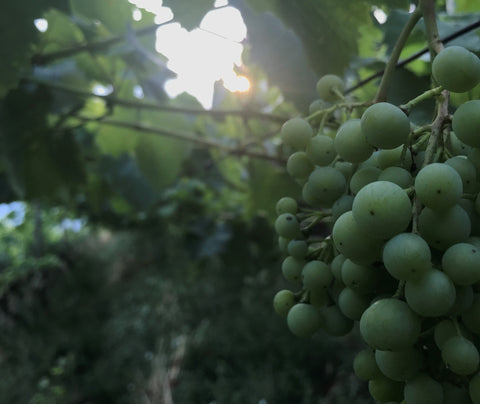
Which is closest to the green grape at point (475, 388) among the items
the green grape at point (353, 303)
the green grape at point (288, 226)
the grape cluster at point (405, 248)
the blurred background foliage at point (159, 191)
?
the grape cluster at point (405, 248)

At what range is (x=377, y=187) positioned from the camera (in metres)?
0.33

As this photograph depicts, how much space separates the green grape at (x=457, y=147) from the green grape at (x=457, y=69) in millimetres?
49

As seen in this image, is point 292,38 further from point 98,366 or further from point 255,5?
point 98,366

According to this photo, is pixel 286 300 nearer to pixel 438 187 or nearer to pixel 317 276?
pixel 317 276

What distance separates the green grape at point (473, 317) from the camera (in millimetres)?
340

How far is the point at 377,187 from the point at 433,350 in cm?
16

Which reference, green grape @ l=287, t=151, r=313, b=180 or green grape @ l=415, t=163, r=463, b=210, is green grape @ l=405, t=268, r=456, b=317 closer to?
green grape @ l=415, t=163, r=463, b=210

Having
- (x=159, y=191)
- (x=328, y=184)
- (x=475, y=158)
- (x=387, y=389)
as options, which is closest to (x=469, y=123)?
(x=475, y=158)

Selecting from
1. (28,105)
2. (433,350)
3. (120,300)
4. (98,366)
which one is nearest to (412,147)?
(433,350)

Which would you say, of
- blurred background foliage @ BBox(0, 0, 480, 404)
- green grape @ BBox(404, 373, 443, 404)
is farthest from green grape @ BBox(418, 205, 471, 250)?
blurred background foliage @ BBox(0, 0, 480, 404)

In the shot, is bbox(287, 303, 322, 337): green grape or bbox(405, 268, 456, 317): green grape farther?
bbox(287, 303, 322, 337): green grape

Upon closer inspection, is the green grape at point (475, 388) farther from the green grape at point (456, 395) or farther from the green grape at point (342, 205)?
the green grape at point (342, 205)

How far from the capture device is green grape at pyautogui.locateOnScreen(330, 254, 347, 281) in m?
0.42

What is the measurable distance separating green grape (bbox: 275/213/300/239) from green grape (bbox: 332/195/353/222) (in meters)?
0.06
